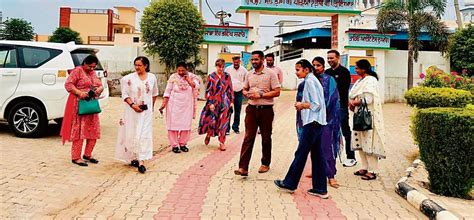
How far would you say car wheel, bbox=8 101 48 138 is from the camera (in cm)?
846

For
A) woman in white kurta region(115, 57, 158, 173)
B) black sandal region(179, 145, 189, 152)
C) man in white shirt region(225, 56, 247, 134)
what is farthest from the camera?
man in white shirt region(225, 56, 247, 134)

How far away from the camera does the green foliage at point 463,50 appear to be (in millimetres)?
19942

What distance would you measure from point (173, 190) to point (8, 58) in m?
4.97

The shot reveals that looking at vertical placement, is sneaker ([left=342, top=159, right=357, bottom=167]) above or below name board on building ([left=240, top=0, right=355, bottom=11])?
below

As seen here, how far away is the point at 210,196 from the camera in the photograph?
5242mm

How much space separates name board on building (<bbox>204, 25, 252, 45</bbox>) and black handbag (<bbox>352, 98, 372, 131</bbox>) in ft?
40.3

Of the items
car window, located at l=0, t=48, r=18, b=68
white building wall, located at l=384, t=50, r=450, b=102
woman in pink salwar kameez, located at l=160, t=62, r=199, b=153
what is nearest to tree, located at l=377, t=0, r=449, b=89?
white building wall, located at l=384, t=50, r=450, b=102

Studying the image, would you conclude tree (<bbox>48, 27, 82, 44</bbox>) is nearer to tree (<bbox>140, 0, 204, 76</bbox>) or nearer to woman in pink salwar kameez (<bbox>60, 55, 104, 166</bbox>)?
tree (<bbox>140, 0, 204, 76</bbox>)

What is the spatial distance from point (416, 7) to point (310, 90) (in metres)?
16.4

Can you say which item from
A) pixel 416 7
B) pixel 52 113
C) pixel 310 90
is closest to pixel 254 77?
pixel 310 90

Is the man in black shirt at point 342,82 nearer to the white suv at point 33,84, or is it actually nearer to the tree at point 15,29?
the white suv at point 33,84

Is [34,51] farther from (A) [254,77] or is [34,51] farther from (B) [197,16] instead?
(B) [197,16]

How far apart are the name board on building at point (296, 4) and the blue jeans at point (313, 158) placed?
13149 mm

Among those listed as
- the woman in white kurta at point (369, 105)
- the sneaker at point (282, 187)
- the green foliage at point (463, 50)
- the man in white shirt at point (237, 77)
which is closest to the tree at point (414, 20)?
the green foliage at point (463, 50)
